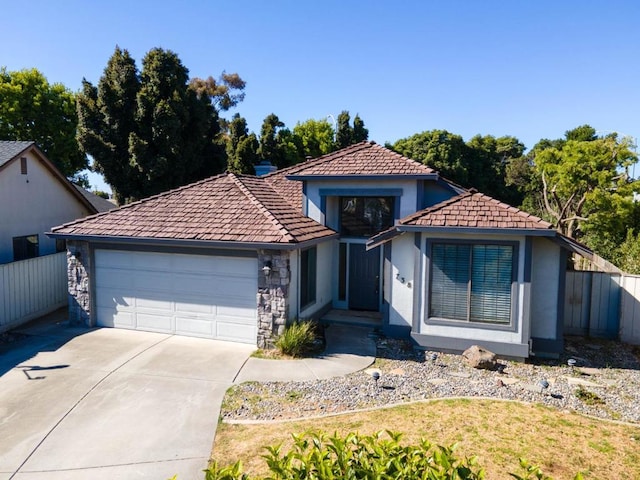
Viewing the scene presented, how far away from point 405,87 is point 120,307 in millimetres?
15202

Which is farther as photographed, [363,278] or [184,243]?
[363,278]

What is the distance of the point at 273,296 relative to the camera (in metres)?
10.9

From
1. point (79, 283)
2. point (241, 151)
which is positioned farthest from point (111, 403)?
point (241, 151)

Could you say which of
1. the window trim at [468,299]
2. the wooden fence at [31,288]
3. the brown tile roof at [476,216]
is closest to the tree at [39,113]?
the wooden fence at [31,288]

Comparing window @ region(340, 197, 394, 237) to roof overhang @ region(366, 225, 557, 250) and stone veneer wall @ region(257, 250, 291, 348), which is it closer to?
roof overhang @ region(366, 225, 557, 250)

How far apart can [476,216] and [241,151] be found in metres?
18.7

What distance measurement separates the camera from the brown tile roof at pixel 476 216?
33.7ft

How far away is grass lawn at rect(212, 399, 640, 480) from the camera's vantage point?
237 inches

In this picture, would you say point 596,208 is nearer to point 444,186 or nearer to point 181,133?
point 444,186

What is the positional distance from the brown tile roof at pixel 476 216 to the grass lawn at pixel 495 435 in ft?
13.9

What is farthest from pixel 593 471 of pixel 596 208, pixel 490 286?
pixel 596 208

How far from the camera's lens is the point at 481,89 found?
19750 millimetres

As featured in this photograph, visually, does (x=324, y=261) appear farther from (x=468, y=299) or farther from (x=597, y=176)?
(x=597, y=176)

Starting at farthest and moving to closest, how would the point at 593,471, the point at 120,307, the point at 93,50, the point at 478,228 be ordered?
the point at 93,50
the point at 120,307
the point at 478,228
the point at 593,471
